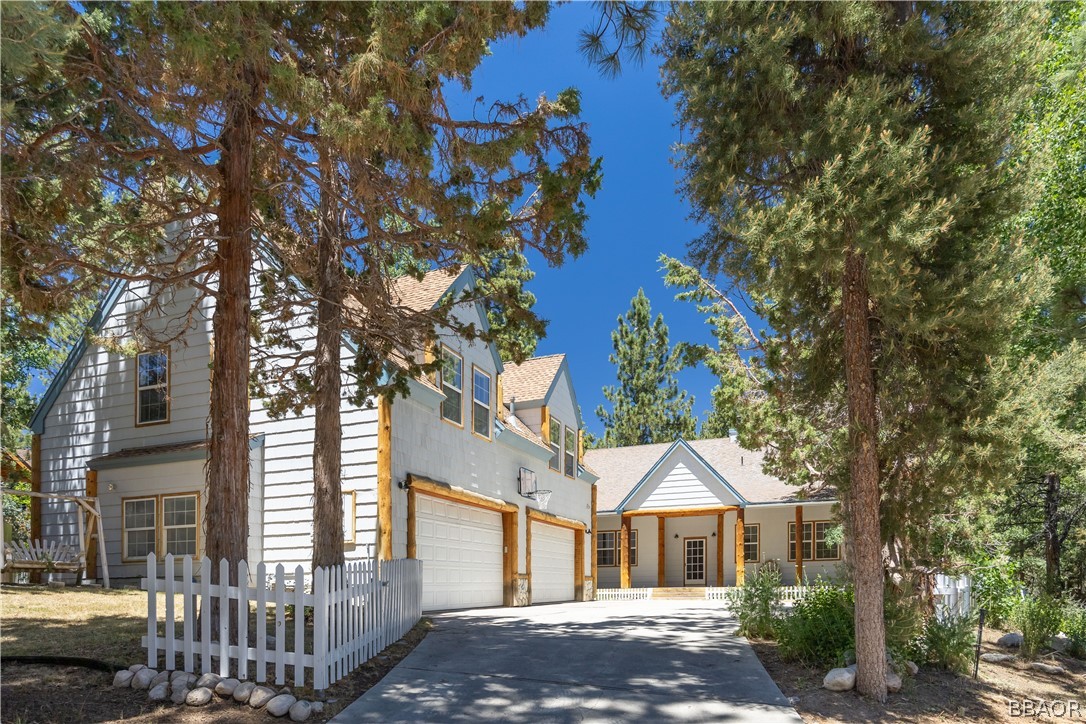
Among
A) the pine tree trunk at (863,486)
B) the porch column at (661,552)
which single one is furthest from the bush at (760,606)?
the porch column at (661,552)

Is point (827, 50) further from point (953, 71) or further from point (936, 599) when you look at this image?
point (936, 599)

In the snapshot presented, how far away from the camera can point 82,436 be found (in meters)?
15.9

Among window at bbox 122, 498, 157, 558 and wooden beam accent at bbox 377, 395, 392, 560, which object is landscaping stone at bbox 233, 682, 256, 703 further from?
window at bbox 122, 498, 157, 558

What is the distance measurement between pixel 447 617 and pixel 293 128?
8238 mm

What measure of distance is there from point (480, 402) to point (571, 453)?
6.77m

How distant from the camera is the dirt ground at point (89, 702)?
243 inches

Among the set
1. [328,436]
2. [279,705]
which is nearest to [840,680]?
[279,705]

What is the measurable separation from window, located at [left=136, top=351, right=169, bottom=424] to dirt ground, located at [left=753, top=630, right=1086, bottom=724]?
1151 cm

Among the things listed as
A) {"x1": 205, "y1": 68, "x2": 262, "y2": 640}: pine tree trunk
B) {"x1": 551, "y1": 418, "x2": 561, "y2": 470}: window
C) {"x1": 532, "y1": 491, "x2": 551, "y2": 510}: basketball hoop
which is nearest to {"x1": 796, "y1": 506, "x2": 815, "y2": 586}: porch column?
{"x1": 551, "y1": 418, "x2": 561, "y2": 470}: window

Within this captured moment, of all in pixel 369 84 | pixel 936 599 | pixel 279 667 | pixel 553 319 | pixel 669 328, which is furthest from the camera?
pixel 669 328

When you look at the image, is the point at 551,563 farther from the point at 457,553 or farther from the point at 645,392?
the point at 645,392

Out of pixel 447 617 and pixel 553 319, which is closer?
pixel 553 319

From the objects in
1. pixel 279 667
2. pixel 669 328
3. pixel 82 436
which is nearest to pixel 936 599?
pixel 279 667

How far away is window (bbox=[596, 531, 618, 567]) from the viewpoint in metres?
30.4
